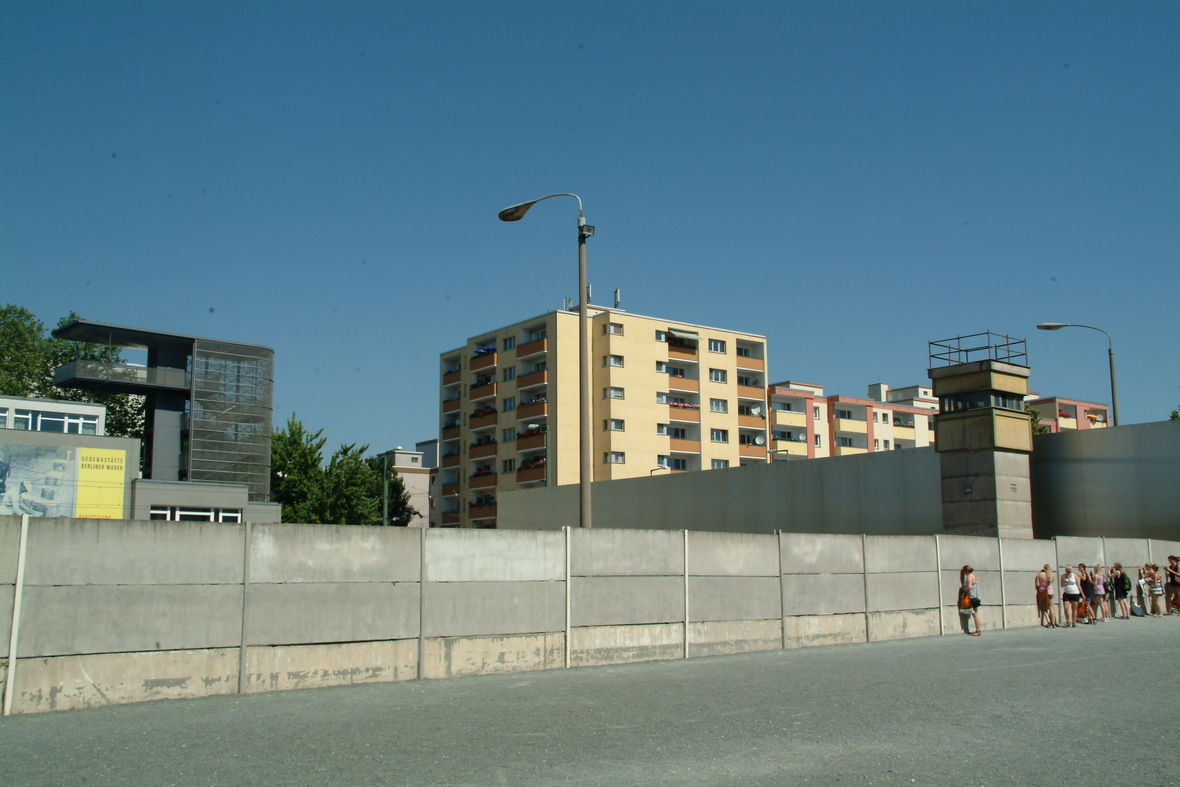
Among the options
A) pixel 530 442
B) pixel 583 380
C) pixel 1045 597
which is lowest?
pixel 1045 597

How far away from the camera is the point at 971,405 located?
1255 inches

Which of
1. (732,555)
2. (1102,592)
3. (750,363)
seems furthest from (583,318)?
(750,363)

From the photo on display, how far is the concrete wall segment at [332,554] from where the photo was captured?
43.8ft

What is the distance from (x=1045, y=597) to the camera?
26.2 metres

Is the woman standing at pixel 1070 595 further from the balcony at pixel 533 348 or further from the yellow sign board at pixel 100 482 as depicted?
the balcony at pixel 533 348

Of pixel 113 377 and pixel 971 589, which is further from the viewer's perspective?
pixel 113 377

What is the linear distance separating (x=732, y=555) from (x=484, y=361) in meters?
69.7

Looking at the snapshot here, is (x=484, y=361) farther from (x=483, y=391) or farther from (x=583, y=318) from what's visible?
(x=583, y=318)

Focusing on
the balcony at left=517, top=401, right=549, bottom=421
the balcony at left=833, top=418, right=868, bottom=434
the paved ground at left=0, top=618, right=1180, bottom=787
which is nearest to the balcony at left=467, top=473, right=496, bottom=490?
the balcony at left=517, top=401, right=549, bottom=421

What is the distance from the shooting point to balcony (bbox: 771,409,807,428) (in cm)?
9379

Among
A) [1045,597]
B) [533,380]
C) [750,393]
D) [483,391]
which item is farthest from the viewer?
[750,393]

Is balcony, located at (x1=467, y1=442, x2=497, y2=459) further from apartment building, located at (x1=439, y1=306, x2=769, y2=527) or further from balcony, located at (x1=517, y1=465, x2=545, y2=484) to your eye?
balcony, located at (x1=517, y1=465, x2=545, y2=484)

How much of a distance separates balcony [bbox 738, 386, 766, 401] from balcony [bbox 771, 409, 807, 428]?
5347mm

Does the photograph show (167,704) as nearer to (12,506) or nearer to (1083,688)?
(1083,688)
